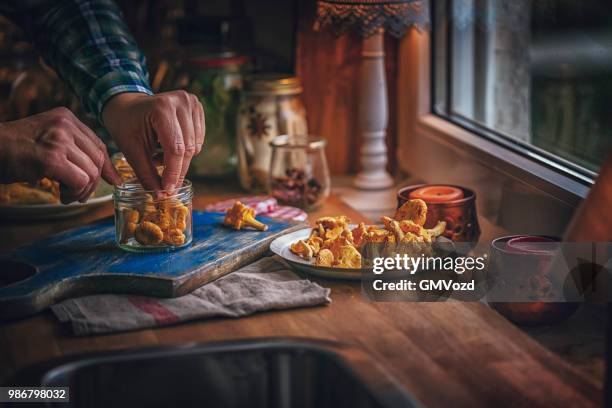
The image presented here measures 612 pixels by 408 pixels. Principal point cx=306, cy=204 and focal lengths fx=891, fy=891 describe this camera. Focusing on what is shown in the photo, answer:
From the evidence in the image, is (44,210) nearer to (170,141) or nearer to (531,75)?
(170,141)

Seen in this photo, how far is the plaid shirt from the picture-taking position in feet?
5.06

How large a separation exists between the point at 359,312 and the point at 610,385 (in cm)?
38

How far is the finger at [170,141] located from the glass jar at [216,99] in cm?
56

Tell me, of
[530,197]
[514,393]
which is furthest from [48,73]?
[514,393]

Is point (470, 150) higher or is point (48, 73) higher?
point (48, 73)

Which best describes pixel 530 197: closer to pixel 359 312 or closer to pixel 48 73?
pixel 359 312

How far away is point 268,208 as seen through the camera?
160cm

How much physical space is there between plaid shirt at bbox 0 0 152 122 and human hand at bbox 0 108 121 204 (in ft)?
0.78

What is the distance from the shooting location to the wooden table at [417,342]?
0.97 metres

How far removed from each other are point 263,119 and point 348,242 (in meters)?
0.59

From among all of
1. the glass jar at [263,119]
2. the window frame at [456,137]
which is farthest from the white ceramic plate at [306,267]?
the glass jar at [263,119]

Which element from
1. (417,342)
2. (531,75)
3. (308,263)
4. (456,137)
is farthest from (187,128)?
(531,75)

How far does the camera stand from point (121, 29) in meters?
1.63

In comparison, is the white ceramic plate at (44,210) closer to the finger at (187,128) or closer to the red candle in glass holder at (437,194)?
the finger at (187,128)
